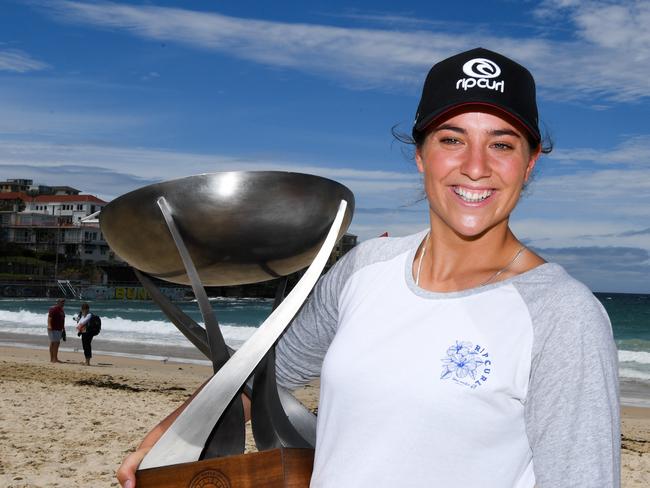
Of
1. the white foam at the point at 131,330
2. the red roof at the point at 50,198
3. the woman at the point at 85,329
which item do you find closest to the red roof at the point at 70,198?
the red roof at the point at 50,198

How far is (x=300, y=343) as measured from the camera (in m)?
1.83

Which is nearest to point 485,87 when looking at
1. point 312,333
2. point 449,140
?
point 449,140

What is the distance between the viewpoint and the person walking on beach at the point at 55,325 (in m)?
14.1

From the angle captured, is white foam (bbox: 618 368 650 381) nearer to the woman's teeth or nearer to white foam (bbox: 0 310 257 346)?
white foam (bbox: 0 310 257 346)

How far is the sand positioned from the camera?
6.09m

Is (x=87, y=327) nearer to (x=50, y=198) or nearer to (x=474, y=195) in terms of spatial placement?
(x=474, y=195)

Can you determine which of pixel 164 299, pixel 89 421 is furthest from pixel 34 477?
pixel 164 299

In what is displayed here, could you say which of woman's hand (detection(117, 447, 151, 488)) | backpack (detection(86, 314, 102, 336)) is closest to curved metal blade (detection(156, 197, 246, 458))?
woman's hand (detection(117, 447, 151, 488))

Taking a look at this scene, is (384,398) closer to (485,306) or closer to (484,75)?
(485,306)

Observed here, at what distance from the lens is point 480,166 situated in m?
1.43

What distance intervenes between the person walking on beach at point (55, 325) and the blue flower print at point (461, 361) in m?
13.5

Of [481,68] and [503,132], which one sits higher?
[481,68]

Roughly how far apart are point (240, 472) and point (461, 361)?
1.71 ft

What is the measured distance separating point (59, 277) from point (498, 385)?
7282 cm
